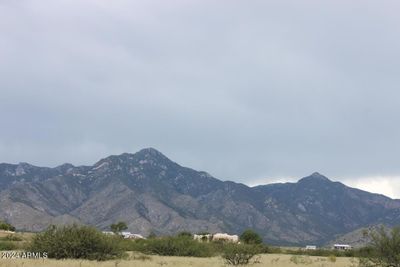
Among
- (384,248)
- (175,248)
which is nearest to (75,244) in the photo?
(175,248)

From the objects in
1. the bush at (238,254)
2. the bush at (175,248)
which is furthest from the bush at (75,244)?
the bush at (175,248)

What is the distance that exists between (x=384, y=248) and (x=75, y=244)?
1911 centimetres

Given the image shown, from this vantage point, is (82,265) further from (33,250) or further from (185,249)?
(185,249)

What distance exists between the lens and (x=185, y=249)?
50469mm

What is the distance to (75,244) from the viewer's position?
35062 mm

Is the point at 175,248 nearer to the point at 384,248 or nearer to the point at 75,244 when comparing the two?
the point at 75,244

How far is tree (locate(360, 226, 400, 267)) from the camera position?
32062 millimetres

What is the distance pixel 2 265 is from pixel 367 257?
70.4ft

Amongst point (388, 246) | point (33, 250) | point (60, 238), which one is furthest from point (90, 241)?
point (388, 246)

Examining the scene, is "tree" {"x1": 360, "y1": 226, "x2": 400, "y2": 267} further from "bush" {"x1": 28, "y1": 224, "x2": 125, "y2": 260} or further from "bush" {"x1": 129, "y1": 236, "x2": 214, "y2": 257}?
"bush" {"x1": 129, "y1": 236, "x2": 214, "y2": 257}

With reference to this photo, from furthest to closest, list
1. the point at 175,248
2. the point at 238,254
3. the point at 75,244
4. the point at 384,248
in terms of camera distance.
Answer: the point at 175,248, the point at 238,254, the point at 75,244, the point at 384,248

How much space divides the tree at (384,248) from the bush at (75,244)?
16.6 metres

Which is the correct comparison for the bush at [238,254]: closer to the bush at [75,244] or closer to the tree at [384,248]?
the bush at [75,244]

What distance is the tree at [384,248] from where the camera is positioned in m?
32.1
